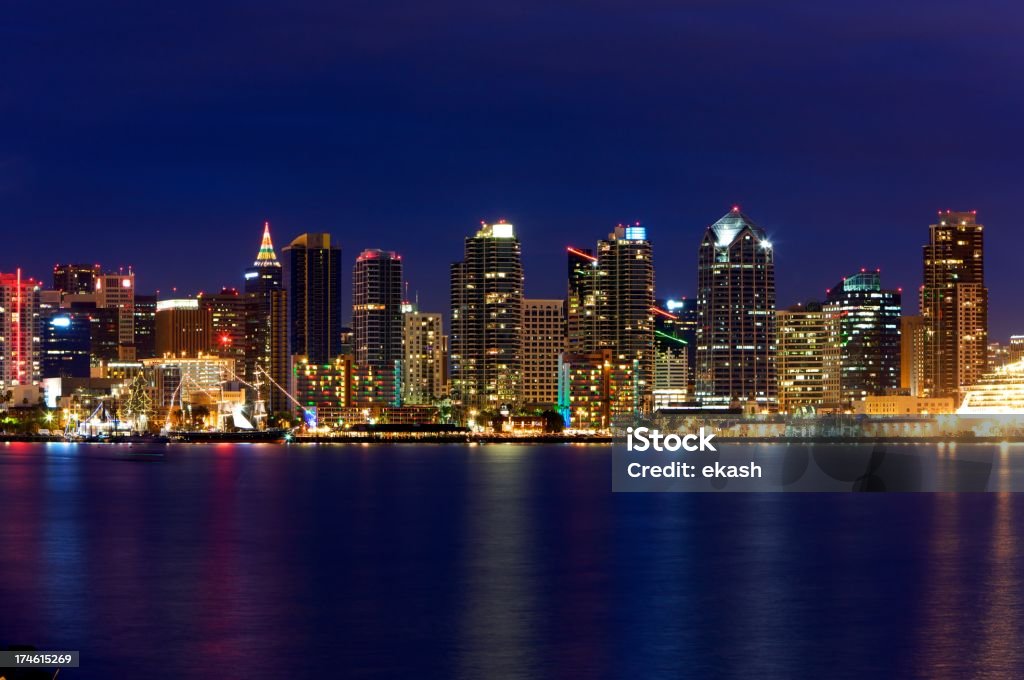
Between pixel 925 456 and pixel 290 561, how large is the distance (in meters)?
119

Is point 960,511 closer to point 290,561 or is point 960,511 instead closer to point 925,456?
point 290,561

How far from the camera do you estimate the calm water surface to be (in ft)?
116

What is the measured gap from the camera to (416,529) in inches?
2618

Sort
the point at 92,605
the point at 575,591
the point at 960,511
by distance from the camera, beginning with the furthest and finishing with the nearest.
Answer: the point at 960,511 → the point at 575,591 → the point at 92,605

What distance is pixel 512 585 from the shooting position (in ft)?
155

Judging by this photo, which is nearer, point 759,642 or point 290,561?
point 759,642

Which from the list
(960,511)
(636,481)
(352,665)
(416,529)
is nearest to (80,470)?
(636,481)

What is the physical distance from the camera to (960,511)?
257ft

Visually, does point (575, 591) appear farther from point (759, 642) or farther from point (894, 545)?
point (894, 545)

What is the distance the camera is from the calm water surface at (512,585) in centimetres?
3547

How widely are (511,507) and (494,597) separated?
112 ft

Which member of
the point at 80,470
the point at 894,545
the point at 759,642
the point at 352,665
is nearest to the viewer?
the point at 352,665

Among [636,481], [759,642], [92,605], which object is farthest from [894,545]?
[636,481]

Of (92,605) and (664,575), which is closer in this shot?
(92,605)
